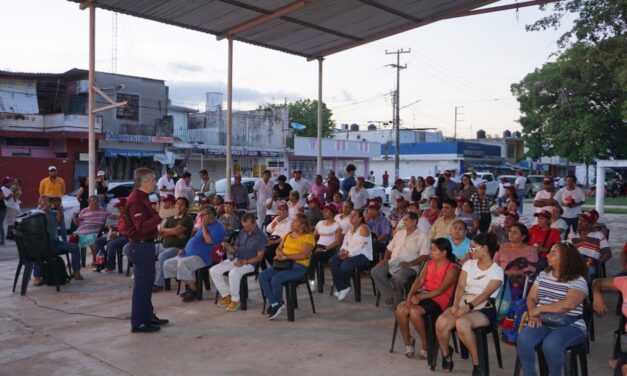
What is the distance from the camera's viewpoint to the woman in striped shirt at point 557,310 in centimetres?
439

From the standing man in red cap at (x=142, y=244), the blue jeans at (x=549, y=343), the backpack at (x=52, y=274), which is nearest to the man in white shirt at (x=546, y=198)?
the blue jeans at (x=549, y=343)

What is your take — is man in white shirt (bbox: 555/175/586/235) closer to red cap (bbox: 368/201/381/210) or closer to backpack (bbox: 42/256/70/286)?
red cap (bbox: 368/201/381/210)

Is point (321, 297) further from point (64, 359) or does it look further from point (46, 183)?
point (46, 183)

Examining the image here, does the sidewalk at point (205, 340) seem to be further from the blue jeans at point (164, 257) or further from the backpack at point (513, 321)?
the blue jeans at point (164, 257)

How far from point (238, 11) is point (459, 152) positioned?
38.1 m

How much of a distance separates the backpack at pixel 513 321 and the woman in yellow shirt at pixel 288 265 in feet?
8.04

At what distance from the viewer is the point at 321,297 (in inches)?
316

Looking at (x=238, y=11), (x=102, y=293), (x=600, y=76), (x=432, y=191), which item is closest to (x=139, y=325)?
(x=102, y=293)

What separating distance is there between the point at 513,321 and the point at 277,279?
2.72 m

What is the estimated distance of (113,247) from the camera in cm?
988

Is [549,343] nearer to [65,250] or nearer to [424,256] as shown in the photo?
[424,256]

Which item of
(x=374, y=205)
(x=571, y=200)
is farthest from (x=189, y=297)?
(x=571, y=200)

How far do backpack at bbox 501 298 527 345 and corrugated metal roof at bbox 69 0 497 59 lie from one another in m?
6.47

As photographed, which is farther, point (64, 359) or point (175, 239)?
point (175, 239)
